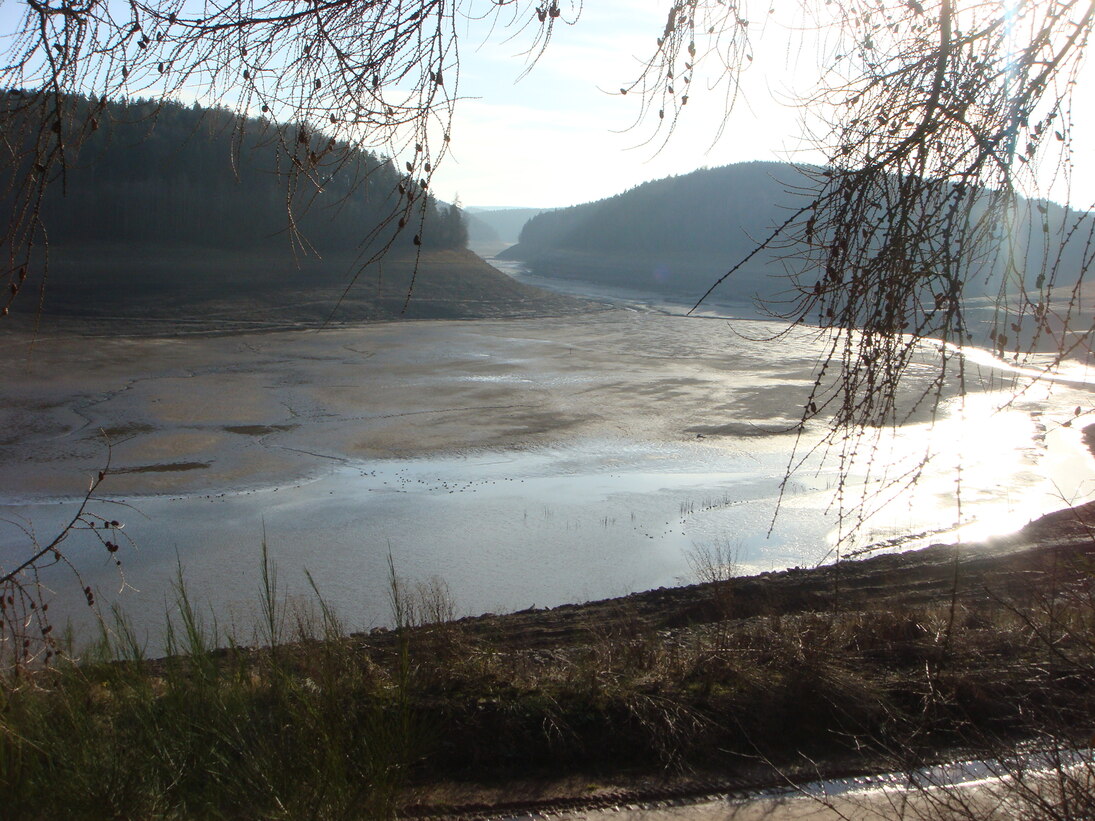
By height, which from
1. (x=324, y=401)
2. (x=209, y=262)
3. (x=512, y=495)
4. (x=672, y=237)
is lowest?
(x=512, y=495)

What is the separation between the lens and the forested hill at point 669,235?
70562mm

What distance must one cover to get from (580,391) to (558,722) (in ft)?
56.0

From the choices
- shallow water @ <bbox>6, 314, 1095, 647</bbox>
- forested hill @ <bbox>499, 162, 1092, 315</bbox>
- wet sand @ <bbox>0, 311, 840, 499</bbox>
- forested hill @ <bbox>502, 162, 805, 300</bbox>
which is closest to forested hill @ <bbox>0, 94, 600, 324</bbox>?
wet sand @ <bbox>0, 311, 840, 499</bbox>

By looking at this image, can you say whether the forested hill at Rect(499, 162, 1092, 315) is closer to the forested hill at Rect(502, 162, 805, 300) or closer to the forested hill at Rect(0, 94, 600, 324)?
the forested hill at Rect(502, 162, 805, 300)

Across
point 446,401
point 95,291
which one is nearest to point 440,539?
point 446,401

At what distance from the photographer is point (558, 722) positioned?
375 cm

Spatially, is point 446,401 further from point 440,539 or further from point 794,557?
point 794,557

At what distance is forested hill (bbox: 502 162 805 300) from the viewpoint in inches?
2778

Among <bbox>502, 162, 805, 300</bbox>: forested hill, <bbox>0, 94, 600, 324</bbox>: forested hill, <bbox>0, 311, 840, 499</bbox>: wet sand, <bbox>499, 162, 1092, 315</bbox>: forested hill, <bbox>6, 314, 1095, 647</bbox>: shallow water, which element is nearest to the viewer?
<bbox>6, 314, 1095, 647</bbox>: shallow water

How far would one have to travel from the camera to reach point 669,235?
8212 centimetres

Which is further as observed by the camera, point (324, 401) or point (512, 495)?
point (324, 401)

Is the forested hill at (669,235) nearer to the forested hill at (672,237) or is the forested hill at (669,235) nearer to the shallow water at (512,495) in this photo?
the forested hill at (672,237)

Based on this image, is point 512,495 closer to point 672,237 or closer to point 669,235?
point 672,237

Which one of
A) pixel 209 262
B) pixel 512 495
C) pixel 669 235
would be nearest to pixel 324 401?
pixel 512 495
